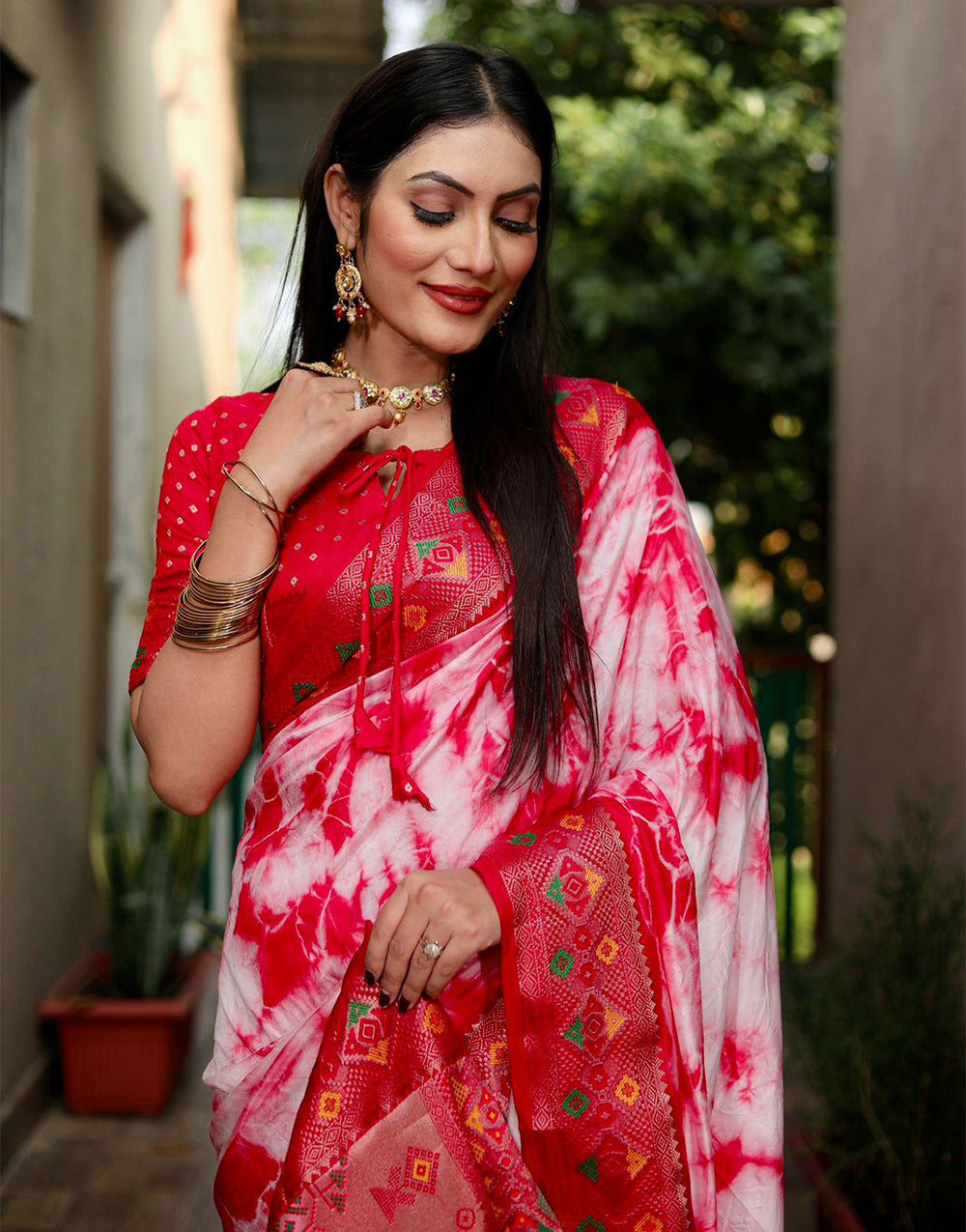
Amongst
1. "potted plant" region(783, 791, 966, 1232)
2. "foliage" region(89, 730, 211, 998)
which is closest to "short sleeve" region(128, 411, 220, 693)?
"potted plant" region(783, 791, 966, 1232)

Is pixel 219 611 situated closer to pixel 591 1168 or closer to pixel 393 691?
pixel 393 691

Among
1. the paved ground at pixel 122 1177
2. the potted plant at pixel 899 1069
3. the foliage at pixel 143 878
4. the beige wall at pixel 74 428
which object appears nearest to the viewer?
the potted plant at pixel 899 1069

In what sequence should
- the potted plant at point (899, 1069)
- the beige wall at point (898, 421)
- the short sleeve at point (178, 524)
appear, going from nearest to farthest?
the short sleeve at point (178, 524) < the potted plant at point (899, 1069) < the beige wall at point (898, 421)

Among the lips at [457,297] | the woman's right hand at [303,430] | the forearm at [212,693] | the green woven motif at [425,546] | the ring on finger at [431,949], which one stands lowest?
the ring on finger at [431,949]

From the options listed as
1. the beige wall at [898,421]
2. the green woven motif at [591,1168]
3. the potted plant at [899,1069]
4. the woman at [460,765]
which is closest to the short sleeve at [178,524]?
the woman at [460,765]

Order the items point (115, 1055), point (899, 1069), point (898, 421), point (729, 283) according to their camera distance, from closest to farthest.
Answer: point (899, 1069) → point (898, 421) → point (115, 1055) → point (729, 283)

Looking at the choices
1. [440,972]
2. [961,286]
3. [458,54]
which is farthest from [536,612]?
[961,286]

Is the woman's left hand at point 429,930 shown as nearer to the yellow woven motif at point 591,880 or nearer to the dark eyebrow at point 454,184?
the yellow woven motif at point 591,880

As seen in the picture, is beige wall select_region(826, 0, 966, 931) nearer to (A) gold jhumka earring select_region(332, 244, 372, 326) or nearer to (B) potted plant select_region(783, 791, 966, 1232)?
(B) potted plant select_region(783, 791, 966, 1232)

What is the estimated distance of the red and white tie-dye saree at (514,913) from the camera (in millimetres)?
1463

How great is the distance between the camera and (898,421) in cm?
335

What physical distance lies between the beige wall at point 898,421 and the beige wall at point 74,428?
1957 millimetres

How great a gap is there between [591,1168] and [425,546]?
2.22 feet

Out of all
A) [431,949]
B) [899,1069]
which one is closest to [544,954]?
[431,949]
